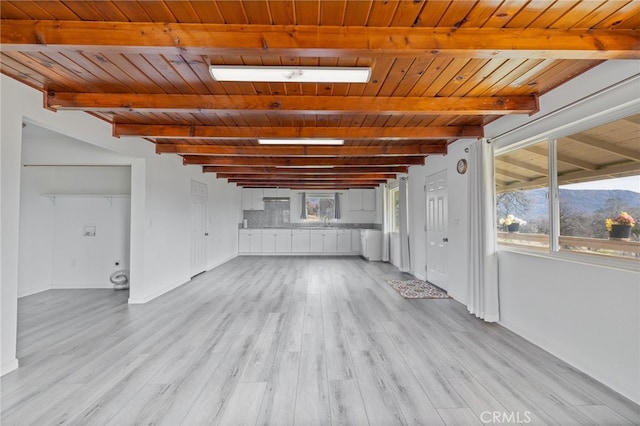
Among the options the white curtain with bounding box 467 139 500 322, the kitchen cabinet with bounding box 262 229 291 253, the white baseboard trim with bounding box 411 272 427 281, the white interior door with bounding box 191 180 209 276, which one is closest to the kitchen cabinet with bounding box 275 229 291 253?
the kitchen cabinet with bounding box 262 229 291 253

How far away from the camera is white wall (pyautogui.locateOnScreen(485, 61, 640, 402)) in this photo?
2084 mm

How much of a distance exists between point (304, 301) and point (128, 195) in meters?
3.52

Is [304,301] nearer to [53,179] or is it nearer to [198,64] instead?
[198,64]

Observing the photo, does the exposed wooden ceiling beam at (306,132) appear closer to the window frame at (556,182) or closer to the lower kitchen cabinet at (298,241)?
the window frame at (556,182)

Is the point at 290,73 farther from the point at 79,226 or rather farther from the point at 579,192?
the point at 79,226

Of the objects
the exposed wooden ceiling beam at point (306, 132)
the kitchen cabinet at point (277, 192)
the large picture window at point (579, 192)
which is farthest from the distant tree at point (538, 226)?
the kitchen cabinet at point (277, 192)

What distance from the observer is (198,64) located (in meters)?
2.27

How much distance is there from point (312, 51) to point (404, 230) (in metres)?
5.43

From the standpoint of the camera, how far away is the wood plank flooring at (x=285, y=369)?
1907mm

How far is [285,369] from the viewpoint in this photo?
245 cm

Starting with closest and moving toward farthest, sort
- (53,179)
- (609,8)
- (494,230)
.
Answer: (609,8) < (494,230) < (53,179)

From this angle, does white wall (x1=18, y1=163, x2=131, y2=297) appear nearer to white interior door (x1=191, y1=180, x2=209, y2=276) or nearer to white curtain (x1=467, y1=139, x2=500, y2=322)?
white interior door (x1=191, y1=180, x2=209, y2=276)

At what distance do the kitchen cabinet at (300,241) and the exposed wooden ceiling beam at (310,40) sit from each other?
26.2 feet

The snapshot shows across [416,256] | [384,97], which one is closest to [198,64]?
[384,97]
